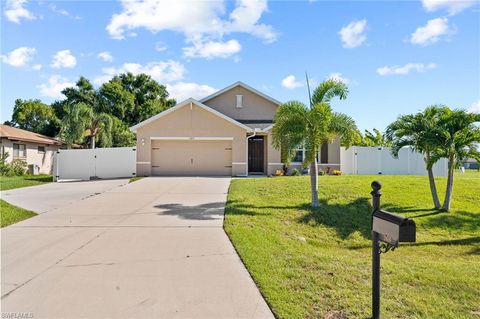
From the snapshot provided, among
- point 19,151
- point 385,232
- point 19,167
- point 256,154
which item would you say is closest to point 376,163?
point 256,154

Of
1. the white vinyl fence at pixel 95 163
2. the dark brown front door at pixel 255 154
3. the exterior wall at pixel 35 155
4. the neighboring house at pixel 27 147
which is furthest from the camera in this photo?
the exterior wall at pixel 35 155

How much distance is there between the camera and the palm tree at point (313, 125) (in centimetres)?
1040

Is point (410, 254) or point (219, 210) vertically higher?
point (219, 210)

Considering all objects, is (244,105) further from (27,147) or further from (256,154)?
(27,147)

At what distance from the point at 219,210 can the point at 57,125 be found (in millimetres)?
31351

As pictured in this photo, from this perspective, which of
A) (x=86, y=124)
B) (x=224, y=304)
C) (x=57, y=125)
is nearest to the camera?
(x=224, y=304)

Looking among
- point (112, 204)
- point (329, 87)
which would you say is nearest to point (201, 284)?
point (112, 204)

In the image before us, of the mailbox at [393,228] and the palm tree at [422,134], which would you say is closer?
the mailbox at [393,228]

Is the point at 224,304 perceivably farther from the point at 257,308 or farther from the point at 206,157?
the point at 206,157

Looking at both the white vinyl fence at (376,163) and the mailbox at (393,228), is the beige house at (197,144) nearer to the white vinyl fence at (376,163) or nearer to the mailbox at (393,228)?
the white vinyl fence at (376,163)

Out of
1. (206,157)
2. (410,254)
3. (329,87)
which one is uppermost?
(329,87)

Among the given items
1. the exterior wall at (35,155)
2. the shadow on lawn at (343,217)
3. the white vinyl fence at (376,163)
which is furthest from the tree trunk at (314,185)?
the exterior wall at (35,155)

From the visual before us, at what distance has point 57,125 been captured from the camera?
113ft

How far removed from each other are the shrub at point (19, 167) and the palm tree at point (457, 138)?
26093 millimetres
